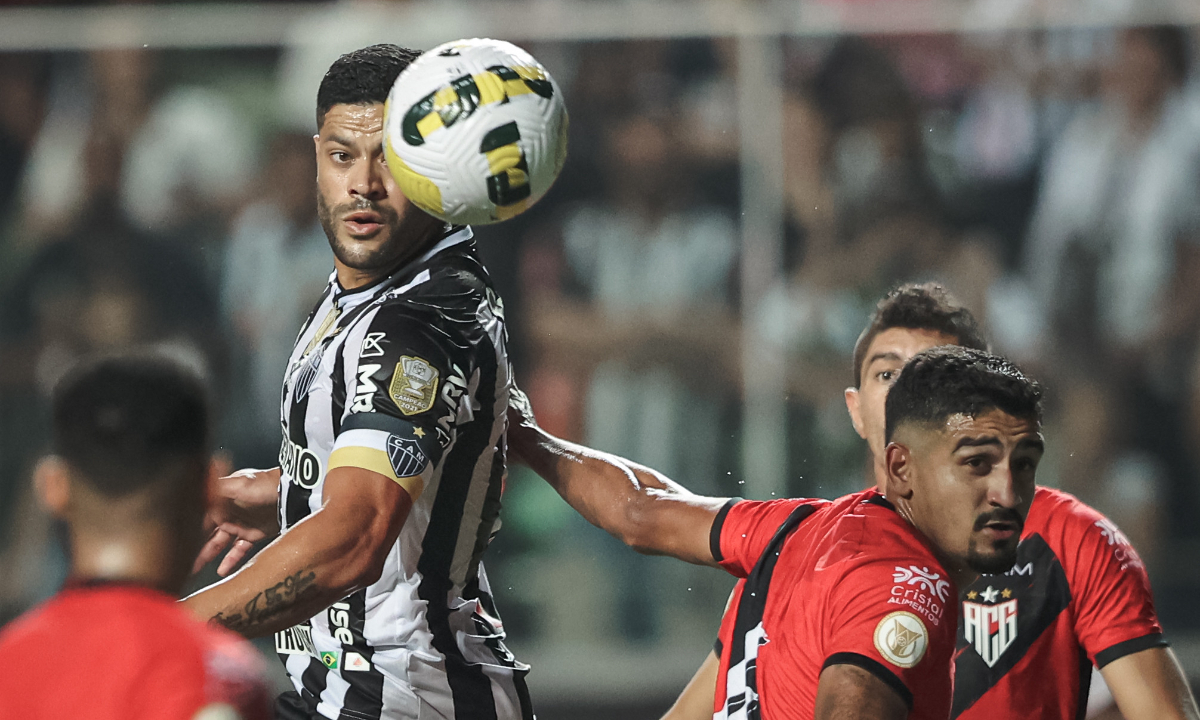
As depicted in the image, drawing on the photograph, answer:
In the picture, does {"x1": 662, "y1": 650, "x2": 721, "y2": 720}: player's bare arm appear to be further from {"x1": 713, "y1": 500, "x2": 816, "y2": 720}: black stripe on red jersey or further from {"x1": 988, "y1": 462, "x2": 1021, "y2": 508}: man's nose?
{"x1": 988, "y1": 462, "x2": 1021, "y2": 508}: man's nose

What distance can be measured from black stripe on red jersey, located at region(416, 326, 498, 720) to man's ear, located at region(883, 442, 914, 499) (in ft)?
3.25

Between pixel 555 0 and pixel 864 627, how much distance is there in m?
5.65

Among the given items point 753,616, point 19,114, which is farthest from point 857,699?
point 19,114

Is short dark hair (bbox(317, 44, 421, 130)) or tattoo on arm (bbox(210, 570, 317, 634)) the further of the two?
short dark hair (bbox(317, 44, 421, 130))

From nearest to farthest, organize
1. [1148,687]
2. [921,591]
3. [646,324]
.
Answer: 1. [921,591]
2. [1148,687]
3. [646,324]

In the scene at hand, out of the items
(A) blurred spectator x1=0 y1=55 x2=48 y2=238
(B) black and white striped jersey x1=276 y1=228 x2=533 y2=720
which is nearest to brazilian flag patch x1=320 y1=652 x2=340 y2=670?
(B) black and white striped jersey x1=276 y1=228 x2=533 y2=720

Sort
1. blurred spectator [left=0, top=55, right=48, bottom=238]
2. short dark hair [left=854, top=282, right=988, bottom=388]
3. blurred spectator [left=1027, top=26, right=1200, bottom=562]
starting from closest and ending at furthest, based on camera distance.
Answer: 1. short dark hair [left=854, top=282, right=988, bottom=388]
2. blurred spectator [left=1027, top=26, right=1200, bottom=562]
3. blurred spectator [left=0, top=55, right=48, bottom=238]

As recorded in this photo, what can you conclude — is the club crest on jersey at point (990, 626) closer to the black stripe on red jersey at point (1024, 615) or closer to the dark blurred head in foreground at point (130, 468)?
the black stripe on red jersey at point (1024, 615)

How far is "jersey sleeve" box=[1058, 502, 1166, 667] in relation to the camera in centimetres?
384

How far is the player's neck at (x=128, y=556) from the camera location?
2.13m

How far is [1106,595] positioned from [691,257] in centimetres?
397

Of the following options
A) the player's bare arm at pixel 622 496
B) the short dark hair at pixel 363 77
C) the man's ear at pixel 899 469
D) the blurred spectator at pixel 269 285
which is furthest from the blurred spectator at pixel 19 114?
the man's ear at pixel 899 469

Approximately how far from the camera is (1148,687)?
3818 millimetres

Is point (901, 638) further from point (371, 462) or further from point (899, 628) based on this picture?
point (371, 462)
